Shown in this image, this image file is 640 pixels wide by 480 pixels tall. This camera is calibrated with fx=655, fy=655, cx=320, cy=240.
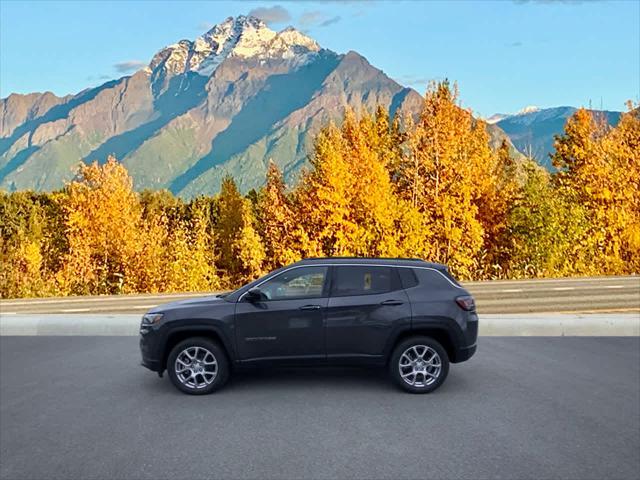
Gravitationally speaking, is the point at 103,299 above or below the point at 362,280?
below

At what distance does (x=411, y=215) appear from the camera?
3338 cm

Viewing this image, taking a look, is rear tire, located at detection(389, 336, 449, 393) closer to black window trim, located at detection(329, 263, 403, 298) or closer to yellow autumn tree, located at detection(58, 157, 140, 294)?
black window trim, located at detection(329, 263, 403, 298)

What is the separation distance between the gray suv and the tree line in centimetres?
2473

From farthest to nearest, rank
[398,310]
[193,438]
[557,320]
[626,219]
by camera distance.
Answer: [626,219], [557,320], [398,310], [193,438]

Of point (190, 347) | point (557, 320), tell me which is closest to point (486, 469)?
point (190, 347)

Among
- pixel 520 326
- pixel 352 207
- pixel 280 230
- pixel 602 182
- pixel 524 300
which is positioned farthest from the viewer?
pixel 280 230

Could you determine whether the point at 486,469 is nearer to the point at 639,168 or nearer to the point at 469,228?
the point at 469,228

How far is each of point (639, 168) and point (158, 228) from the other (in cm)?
2735

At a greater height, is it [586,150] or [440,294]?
[586,150]

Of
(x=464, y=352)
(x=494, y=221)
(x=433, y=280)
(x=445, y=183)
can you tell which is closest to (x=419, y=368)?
(x=464, y=352)

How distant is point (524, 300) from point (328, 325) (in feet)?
47.9

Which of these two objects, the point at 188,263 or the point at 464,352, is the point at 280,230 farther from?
the point at 464,352

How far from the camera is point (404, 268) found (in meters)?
8.30

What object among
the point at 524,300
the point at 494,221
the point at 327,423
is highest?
the point at 494,221
